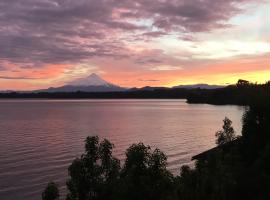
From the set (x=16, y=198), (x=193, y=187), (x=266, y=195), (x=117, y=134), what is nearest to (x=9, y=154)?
(x=16, y=198)

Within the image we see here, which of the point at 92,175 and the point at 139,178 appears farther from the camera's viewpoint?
the point at 92,175

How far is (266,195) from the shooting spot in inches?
1148

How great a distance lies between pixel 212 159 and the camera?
22469mm

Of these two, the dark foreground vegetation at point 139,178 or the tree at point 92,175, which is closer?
the dark foreground vegetation at point 139,178

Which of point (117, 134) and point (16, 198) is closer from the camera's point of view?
point (16, 198)

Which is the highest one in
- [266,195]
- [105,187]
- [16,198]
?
[105,187]

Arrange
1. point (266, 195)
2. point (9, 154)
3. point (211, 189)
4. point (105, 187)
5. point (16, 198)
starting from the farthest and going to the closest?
point (9, 154)
point (16, 198)
point (266, 195)
point (105, 187)
point (211, 189)

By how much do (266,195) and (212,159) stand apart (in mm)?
9085

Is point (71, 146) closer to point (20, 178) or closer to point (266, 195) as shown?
point (20, 178)

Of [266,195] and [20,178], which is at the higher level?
[266,195]

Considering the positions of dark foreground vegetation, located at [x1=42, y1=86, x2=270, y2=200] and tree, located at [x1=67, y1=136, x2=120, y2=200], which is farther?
tree, located at [x1=67, y1=136, x2=120, y2=200]

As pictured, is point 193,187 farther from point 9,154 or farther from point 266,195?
point 9,154

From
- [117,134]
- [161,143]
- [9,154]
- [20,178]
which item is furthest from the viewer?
[117,134]

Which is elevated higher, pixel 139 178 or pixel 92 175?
pixel 139 178
